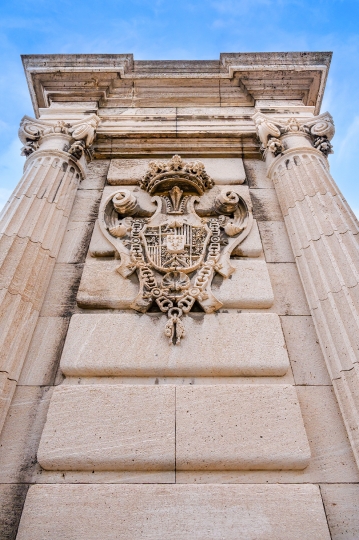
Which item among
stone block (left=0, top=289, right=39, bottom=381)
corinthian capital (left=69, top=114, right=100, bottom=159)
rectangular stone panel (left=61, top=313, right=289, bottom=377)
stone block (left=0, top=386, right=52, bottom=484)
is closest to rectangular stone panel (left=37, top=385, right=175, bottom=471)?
stone block (left=0, top=386, right=52, bottom=484)

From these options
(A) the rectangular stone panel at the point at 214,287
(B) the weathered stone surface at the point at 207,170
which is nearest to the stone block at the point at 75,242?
(A) the rectangular stone panel at the point at 214,287

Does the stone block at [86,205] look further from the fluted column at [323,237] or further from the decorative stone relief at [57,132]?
the fluted column at [323,237]

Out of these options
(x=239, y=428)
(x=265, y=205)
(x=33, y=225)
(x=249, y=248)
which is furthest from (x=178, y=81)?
(x=239, y=428)

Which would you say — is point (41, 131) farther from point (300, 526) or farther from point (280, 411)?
point (300, 526)

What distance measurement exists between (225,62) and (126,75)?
192cm

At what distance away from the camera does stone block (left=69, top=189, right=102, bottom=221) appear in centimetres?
A: 521

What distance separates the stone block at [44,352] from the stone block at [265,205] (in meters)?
2.91

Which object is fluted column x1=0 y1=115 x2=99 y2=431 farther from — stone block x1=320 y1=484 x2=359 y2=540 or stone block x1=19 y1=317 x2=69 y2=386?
stone block x1=320 y1=484 x2=359 y2=540

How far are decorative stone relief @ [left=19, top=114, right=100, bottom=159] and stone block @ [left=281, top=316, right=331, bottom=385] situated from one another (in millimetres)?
3973

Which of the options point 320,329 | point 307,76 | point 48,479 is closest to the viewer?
point 48,479

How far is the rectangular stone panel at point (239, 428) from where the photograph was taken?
3.04m

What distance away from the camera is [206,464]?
3039 millimetres

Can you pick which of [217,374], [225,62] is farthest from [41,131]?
[217,374]

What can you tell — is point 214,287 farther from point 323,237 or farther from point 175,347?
point 323,237
